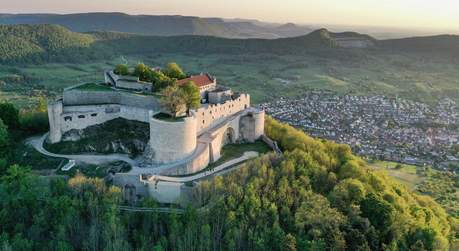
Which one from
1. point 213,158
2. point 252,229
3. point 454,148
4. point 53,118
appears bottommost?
point 454,148

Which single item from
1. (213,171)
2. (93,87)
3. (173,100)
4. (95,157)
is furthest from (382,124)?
(95,157)

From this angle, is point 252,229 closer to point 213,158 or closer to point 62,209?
point 213,158

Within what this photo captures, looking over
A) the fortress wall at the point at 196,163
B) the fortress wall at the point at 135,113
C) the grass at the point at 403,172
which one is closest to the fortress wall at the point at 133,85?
the fortress wall at the point at 135,113

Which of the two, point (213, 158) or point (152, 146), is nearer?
point (152, 146)

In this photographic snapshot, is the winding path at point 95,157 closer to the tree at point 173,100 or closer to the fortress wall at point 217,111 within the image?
the tree at point 173,100

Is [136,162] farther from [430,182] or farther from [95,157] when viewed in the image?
[430,182]

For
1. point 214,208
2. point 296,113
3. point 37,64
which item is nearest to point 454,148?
point 296,113
